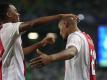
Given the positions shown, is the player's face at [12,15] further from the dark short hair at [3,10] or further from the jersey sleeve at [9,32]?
the jersey sleeve at [9,32]

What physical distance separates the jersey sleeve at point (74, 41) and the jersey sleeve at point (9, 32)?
0.58m

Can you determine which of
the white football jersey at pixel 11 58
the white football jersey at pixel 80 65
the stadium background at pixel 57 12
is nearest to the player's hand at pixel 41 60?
the white football jersey at pixel 11 58

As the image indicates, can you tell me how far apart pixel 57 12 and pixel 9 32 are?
11.5 m

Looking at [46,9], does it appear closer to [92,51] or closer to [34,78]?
[34,78]

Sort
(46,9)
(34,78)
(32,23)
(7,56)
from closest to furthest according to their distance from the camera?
(32,23), (7,56), (34,78), (46,9)

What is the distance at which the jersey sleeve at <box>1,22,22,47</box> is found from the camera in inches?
246

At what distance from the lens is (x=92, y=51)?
6.78m

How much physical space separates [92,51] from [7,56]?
103 cm

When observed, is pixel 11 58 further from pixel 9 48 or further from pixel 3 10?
pixel 3 10

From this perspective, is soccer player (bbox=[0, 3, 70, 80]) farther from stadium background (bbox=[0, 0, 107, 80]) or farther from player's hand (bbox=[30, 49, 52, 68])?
stadium background (bbox=[0, 0, 107, 80])

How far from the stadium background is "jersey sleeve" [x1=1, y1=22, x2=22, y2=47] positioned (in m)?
10.3

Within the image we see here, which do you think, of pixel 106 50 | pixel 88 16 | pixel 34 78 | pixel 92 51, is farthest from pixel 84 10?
pixel 92 51

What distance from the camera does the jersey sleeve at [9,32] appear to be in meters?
6.24

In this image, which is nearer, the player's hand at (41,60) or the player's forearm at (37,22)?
the player's hand at (41,60)
